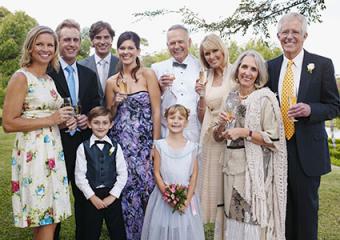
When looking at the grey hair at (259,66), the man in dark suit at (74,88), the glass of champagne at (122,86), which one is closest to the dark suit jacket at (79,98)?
the man in dark suit at (74,88)

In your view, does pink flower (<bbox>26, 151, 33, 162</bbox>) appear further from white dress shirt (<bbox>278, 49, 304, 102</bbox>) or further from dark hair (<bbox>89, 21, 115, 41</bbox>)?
white dress shirt (<bbox>278, 49, 304, 102</bbox>)

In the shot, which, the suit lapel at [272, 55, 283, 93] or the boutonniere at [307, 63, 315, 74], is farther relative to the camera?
the suit lapel at [272, 55, 283, 93]

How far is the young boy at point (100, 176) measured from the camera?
4305 mm

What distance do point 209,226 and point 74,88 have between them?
3.30 meters

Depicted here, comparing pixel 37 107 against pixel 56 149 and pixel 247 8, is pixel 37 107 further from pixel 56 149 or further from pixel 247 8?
pixel 247 8

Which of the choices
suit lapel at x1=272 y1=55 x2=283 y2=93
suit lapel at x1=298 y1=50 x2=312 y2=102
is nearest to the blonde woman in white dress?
suit lapel at x1=272 y1=55 x2=283 y2=93

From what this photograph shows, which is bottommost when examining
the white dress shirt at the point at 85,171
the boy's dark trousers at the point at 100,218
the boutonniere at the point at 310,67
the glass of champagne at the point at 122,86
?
the boy's dark trousers at the point at 100,218

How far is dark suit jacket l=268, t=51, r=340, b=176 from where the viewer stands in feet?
13.6

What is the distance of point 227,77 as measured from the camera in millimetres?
4805

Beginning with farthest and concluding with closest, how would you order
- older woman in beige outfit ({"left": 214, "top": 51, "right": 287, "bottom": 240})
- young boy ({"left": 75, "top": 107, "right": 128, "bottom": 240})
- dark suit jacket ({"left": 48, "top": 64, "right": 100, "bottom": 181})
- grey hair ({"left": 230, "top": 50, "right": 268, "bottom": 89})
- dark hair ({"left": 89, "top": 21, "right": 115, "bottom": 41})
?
1. dark hair ({"left": 89, "top": 21, "right": 115, "bottom": 41})
2. dark suit jacket ({"left": 48, "top": 64, "right": 100, "bottom": 181})
3. young boy ({"left": 75, "top": 107, "right": 128, "bottom": 240})
4. grey hair ({"left": 230, "top": 50, "right": 268, "bottom": 89})
5. older woman in beige outfit ({"left": 214, "top": 51, "right": 287, "bottom": 240})

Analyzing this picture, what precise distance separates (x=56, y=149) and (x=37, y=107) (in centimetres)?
47

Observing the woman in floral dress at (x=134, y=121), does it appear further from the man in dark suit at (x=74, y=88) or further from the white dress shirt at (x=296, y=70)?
the white dress shirt at (x=296, y=70)

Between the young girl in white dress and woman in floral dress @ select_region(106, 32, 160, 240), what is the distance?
0.72 feet

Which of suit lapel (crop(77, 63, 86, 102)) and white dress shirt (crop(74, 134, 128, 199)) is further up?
suit lapel (crop(77, 63, 86, 102))
